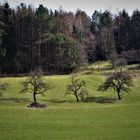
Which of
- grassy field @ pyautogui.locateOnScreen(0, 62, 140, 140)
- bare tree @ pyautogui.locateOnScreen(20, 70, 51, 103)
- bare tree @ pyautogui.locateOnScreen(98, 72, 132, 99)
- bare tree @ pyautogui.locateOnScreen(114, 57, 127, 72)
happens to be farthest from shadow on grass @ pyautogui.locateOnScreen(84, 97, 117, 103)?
bare tree @ pyautogui.locateOnScreen(114, 57, 127, 72)

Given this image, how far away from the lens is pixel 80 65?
136 m

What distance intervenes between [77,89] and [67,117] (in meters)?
23.1

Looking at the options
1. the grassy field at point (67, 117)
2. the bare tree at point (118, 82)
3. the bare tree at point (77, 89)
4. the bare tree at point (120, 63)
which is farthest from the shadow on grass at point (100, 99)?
the bare tree at point (120, 63)

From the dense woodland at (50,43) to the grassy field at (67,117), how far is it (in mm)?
28354

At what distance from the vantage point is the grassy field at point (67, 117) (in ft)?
195

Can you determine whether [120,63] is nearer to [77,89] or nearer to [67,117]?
[77,89]

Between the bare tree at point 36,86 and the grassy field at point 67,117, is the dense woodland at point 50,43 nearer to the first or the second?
the grassy field at point 67,117

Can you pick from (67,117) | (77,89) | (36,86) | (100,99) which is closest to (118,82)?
(100,99)

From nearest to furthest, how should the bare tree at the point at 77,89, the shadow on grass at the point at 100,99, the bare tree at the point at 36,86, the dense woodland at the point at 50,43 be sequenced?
the bare tree at the point at 36,86, the shadow on grass at the point at 100,99, the bare tree at the point at 77,89, the dense woodland at the point at 50,43

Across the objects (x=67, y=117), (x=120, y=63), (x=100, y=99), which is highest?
(x=120, y=63)

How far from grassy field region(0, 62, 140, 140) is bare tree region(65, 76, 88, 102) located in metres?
1.52

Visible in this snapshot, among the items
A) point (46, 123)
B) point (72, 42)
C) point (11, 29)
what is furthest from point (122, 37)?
point (46, 123)

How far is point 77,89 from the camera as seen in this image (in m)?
98.1

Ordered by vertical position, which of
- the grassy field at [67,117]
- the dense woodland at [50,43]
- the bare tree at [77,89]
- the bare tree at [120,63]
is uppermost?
the dense woodland at [50,43]
